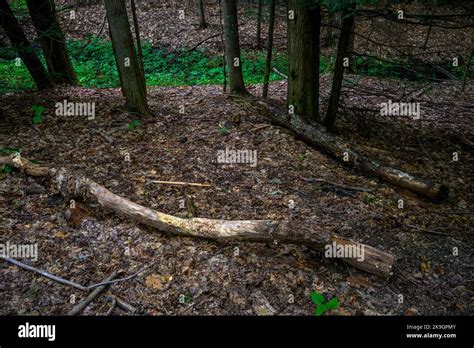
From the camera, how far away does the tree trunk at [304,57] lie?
Answer: 6869mm

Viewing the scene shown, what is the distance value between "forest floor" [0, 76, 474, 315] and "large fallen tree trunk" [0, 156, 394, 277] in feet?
0.47

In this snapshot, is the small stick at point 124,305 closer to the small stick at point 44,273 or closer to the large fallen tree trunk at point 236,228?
the small stick at point 44,273

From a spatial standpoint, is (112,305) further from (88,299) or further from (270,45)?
(270,45)

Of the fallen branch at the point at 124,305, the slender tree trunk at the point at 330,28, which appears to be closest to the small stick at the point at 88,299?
the fallen branch at the point at 124,305

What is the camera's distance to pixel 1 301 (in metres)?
3.66

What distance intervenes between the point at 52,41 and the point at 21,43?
1.62 meters

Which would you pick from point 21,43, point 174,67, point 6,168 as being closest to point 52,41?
point 21,43

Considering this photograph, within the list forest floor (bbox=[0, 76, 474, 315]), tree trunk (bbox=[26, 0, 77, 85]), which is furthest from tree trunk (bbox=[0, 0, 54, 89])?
forest floor (bbox=[0, 76, 474, 315])

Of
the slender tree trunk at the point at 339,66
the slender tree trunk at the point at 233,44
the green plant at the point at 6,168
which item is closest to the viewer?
the green plant at the point at 6,168

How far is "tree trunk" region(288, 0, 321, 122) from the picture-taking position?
6869mm

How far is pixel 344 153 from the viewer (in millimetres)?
6863

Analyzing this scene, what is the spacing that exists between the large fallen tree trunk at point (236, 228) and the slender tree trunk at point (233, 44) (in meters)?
5.52
